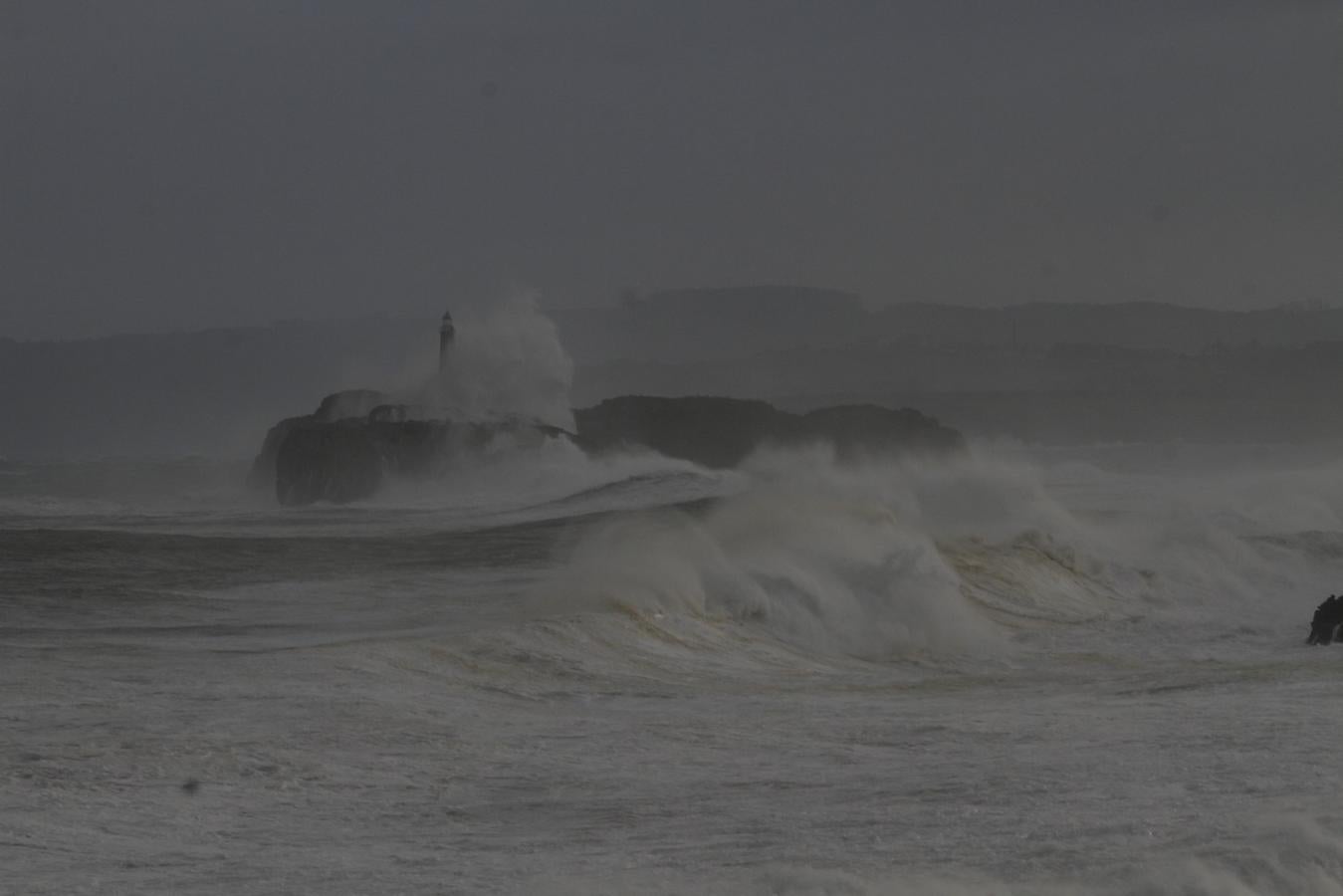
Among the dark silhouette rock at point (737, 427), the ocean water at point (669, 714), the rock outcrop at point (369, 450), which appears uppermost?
the dark silhouette rock at point (737, 427)

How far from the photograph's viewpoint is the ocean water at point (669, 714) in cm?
820

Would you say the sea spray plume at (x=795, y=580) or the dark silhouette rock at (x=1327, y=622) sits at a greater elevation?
the sea spray plume at (x=795, y=580)

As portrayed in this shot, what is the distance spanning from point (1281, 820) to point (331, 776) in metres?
5.02

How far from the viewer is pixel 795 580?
20.5m

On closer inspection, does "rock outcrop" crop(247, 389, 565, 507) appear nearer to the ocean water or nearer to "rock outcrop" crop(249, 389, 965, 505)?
"rock outcrop" crop(249, 389, 965, 505)

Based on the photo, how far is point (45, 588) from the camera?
19781 mm

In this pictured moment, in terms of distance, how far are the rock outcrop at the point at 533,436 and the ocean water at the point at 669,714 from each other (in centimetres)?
1834

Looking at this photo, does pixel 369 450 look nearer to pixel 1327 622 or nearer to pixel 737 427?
pixel 737 427

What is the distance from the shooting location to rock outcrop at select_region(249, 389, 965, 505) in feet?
157

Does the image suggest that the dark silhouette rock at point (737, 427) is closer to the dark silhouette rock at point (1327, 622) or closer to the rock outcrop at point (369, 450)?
the rock outcrop at point (369, 450)

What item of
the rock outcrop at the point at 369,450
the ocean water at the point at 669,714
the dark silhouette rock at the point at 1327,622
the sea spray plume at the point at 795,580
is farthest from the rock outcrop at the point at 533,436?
the dark silhouette rock at the point at 1327,622

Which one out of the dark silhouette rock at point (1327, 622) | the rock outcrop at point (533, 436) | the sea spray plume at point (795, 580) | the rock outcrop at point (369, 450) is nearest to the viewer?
the sea spray plume at point (795, 580)

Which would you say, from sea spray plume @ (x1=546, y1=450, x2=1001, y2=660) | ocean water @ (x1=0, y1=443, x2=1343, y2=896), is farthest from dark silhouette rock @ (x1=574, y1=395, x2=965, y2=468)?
sea spray plume @ (x1=546, y1=450, x2=1001, y2=660)

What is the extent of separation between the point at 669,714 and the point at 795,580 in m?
7.89
